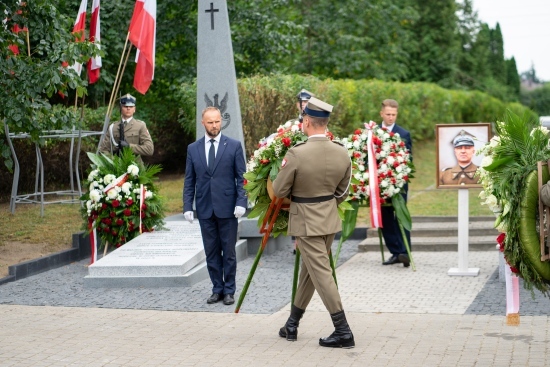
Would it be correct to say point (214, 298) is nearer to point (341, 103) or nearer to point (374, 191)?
point (374, 191)

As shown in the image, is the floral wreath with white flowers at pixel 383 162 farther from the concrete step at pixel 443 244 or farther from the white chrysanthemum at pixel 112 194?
the white chrysanthemum at pixel 112 194

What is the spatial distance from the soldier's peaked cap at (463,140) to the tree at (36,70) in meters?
4.63

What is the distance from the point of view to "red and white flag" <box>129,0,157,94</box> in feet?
45.0

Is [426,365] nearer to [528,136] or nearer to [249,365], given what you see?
[249,365]

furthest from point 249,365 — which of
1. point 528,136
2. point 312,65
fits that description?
point 312,65

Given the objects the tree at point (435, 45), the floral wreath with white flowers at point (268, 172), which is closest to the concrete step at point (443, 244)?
the floral wreath with white flowers at point (268, 172)

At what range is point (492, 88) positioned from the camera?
52.5 meters

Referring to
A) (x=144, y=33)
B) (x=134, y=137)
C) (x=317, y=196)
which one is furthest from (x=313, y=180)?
(x=144, y=33)

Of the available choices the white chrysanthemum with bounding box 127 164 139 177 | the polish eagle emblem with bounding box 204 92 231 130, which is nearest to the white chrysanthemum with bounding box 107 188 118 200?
the white chrysanthemum with bounding box 127 164 139 177

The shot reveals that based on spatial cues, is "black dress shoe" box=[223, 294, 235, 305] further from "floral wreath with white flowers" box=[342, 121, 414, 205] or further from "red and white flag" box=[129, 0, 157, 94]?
"red and white flag" box=[129, 0, 157, 94]

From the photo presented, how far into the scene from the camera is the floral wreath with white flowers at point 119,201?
11.8 meters

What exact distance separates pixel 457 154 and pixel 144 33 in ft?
16.4

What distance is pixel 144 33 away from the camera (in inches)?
539

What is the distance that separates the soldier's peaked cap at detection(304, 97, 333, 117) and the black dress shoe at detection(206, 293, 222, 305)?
2.80 meters
